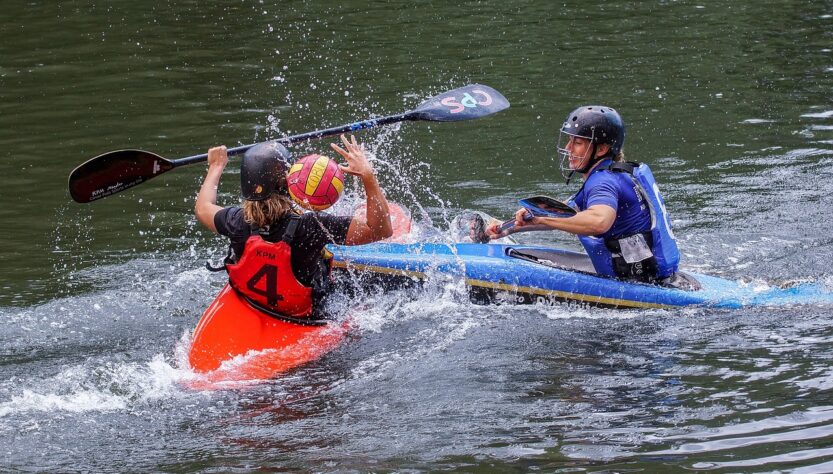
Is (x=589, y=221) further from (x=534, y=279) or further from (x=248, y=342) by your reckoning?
(x=248, y=342)

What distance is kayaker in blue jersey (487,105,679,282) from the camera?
7062mm

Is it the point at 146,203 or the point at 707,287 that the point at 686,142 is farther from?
the point at 146,203

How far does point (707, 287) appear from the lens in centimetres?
736

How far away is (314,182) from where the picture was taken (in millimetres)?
6422

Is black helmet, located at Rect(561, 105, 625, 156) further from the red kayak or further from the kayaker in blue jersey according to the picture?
the red kayak

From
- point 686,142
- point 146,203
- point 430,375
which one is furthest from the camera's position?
point 686,142

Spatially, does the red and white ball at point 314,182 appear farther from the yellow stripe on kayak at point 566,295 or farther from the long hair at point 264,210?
the yellow stripe on kayak at point 566,295

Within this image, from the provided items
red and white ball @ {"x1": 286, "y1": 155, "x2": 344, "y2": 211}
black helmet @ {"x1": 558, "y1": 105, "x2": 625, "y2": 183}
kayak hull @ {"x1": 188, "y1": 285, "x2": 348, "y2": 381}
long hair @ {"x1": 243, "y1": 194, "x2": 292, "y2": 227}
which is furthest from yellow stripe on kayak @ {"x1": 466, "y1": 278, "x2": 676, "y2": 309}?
long hair @ {"x1": 243, "y1": 194, "x2": 292, "y2": 227}

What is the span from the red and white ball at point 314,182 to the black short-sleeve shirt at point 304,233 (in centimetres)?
9

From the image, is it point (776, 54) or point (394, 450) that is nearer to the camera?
point (394, 450)

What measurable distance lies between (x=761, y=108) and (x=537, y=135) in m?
2.83

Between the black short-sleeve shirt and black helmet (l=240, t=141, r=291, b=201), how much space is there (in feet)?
0.72

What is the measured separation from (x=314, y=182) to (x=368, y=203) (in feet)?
1.62

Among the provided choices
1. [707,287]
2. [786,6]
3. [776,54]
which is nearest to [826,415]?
[707,287]
